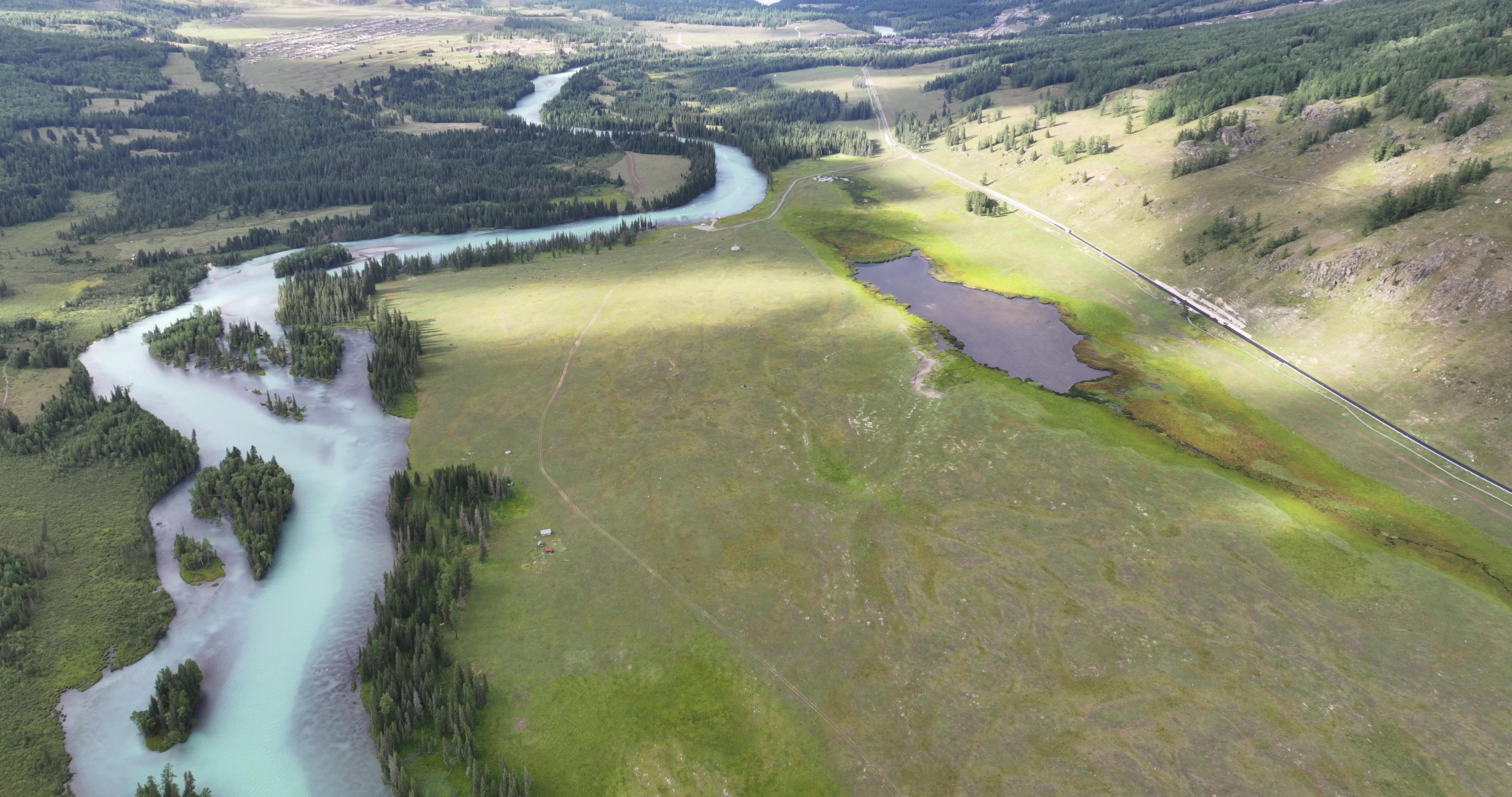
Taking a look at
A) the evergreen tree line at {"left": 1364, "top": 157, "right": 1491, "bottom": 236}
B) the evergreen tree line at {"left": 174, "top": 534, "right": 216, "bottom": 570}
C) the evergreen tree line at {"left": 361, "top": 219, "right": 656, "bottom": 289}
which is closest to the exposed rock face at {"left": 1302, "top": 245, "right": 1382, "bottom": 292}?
the evergreen tree line at {"left": 1364, "top": 157, "right": 1491, "bottom": 236}

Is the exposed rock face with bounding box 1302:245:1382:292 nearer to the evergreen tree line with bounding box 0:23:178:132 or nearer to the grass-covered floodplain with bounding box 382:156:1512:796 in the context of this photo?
the grass-covered floodplain with bounding box 382:156:1512:796

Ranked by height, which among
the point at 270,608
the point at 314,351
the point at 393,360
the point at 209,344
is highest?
the point at 209,344

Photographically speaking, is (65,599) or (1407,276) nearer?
(65,599)

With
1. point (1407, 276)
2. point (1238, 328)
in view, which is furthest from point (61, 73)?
point (1407, 276)

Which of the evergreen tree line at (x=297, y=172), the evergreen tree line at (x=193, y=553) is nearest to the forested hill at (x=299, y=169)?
the evergreen tree line at (x=297, y=172)

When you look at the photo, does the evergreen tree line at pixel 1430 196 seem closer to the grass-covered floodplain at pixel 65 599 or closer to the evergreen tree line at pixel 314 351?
the evergreen tree line at pixel 314 351

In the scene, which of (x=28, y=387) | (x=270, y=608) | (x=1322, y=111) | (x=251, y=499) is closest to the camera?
(x=270, y=608)

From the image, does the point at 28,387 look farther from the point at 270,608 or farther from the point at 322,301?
the point at 270,608
